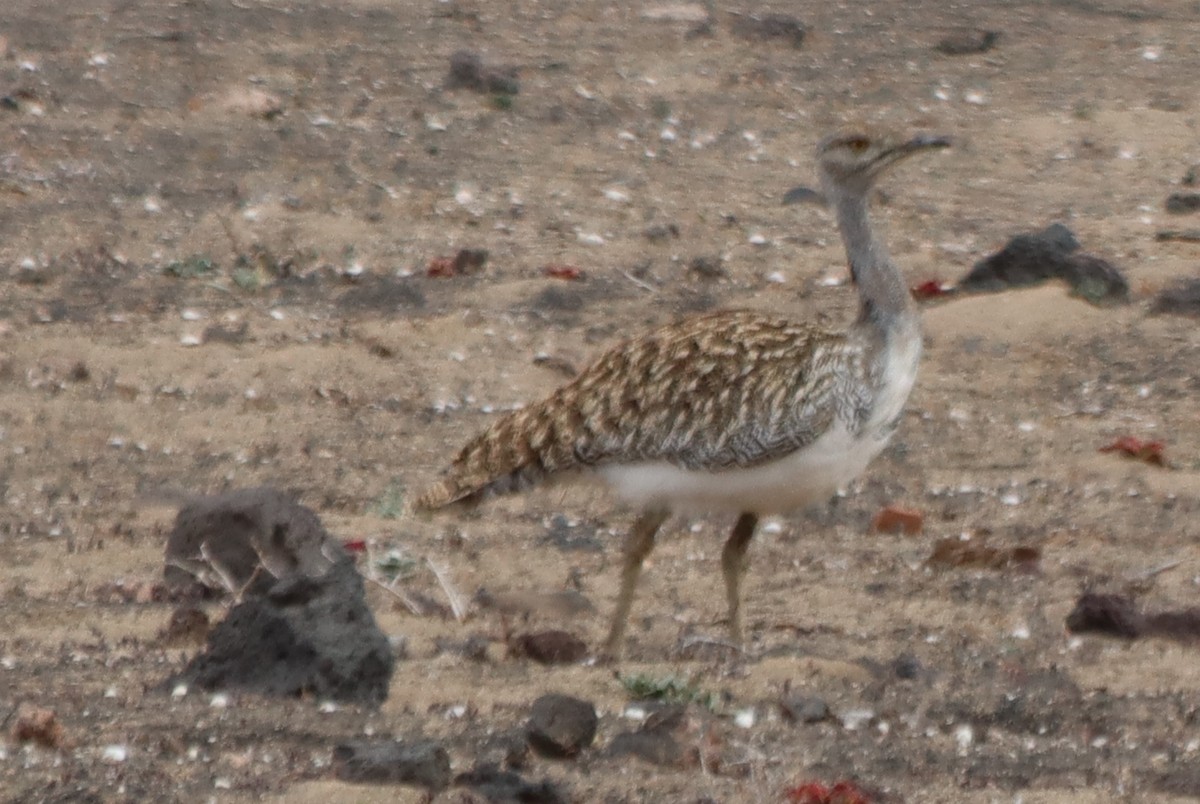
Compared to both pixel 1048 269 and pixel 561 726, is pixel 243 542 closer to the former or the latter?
pixel 561 726

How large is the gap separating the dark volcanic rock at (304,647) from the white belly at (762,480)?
3.36ft

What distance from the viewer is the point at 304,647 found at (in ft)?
16.6

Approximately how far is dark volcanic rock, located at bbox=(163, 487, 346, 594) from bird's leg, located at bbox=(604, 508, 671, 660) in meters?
0.75

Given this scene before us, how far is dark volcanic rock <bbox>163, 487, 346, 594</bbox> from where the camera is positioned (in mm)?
5715

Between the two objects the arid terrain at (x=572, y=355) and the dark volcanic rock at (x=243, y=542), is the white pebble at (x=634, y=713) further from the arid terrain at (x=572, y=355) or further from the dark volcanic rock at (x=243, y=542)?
the dark volcanic rock at (x=243, y=542)

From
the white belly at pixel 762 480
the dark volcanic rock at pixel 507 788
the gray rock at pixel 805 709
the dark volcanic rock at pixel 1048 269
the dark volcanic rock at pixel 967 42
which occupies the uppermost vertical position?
the dark volcanic rock at pixel 507 788

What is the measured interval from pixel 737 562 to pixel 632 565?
0.29m

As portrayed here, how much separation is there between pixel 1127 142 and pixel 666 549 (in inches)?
232

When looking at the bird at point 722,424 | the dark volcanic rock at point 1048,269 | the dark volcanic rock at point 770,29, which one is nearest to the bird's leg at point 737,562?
the bird at point 722,424

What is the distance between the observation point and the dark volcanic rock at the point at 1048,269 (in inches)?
353

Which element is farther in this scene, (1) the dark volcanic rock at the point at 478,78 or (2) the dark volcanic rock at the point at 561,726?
(1) the dark volcanic rock at the point at 478,78

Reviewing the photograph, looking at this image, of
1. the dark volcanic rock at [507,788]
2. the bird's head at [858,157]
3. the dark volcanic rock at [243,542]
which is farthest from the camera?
the bird's head at [858,157]

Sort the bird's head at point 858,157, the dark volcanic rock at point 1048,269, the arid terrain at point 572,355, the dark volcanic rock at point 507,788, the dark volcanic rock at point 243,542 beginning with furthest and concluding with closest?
the dark volcanic rock at point 1048,269
the bird's head at point 858,157
the dark volcanic rock at point 243,542
the arid terrain at point 572,355
the dark volcanic rock at point 507,788

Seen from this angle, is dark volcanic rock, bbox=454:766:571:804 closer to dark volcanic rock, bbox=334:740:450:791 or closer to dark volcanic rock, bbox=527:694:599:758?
dark volcanic rock, bbox=334:740:450:791
